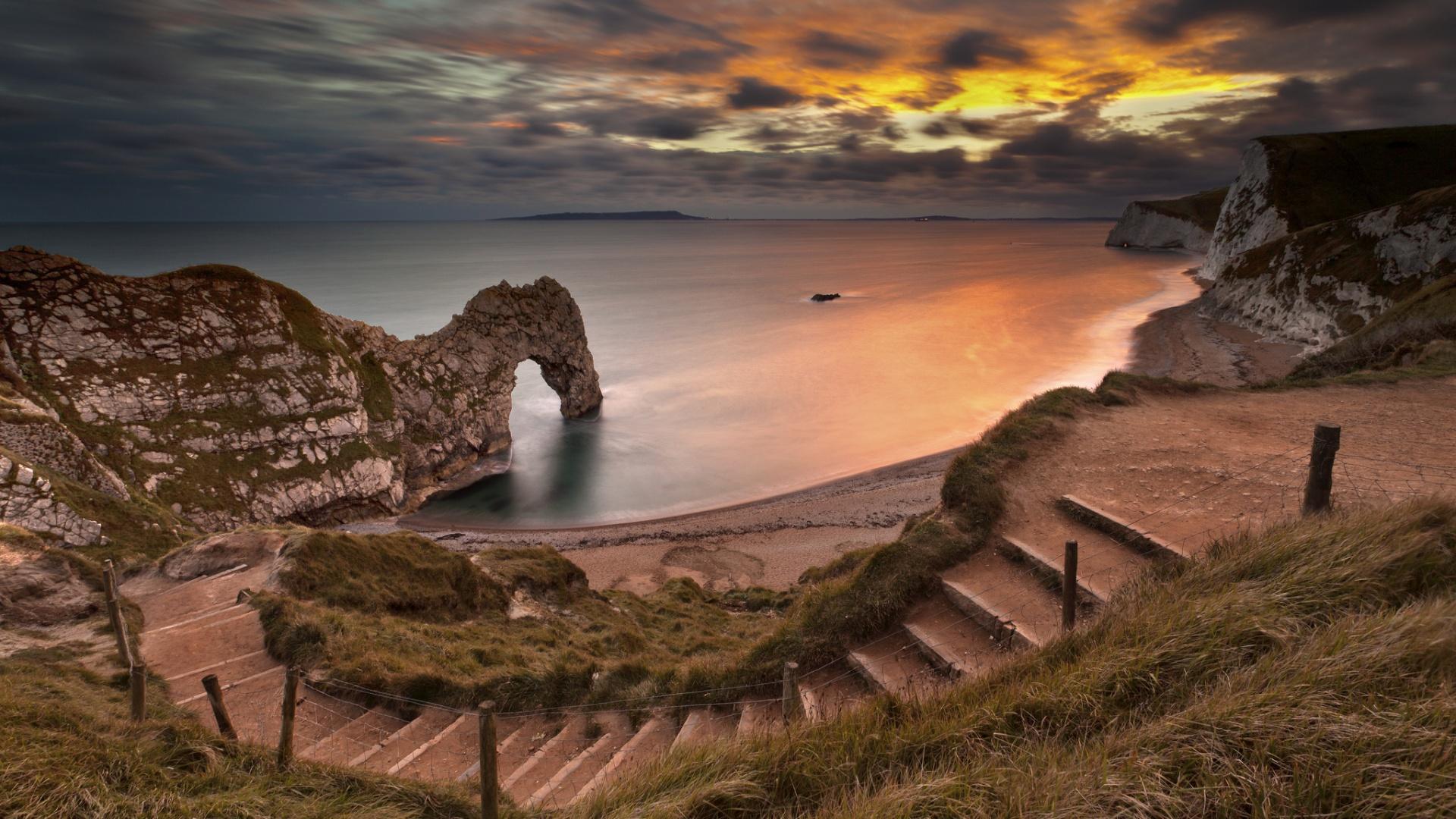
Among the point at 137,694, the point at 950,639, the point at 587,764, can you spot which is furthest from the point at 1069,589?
the point at 137,694

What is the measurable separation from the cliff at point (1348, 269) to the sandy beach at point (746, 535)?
26075 mm

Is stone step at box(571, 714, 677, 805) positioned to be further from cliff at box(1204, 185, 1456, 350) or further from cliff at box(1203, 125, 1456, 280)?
cliff at box(1203, 125, 1456, 280)

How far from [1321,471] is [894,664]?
578cm

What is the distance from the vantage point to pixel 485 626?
13078 millimetres

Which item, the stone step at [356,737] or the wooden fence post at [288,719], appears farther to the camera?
the stone step at [356,737]

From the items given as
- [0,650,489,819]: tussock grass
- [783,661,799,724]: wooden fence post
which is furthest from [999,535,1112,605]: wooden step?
[0,650,489,819]: tussock grass

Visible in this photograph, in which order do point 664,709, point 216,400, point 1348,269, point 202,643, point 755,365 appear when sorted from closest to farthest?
point 664,709, point 202,643, point 216,400, point 1348,269, point 755,365

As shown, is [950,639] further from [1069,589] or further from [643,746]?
[643,746]

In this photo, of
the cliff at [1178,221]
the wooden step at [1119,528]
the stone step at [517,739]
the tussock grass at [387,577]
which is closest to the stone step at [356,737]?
the stone step at [517,739]

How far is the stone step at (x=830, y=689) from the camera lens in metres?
7.31

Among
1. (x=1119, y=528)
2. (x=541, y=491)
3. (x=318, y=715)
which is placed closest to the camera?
(x=318, y=715)

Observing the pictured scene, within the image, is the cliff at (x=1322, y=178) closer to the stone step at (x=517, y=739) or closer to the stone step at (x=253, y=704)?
the stone step at (x=517, y=739)

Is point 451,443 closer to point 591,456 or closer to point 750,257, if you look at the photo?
point 591,456

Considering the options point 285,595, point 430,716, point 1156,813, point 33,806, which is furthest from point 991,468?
point 285,595
